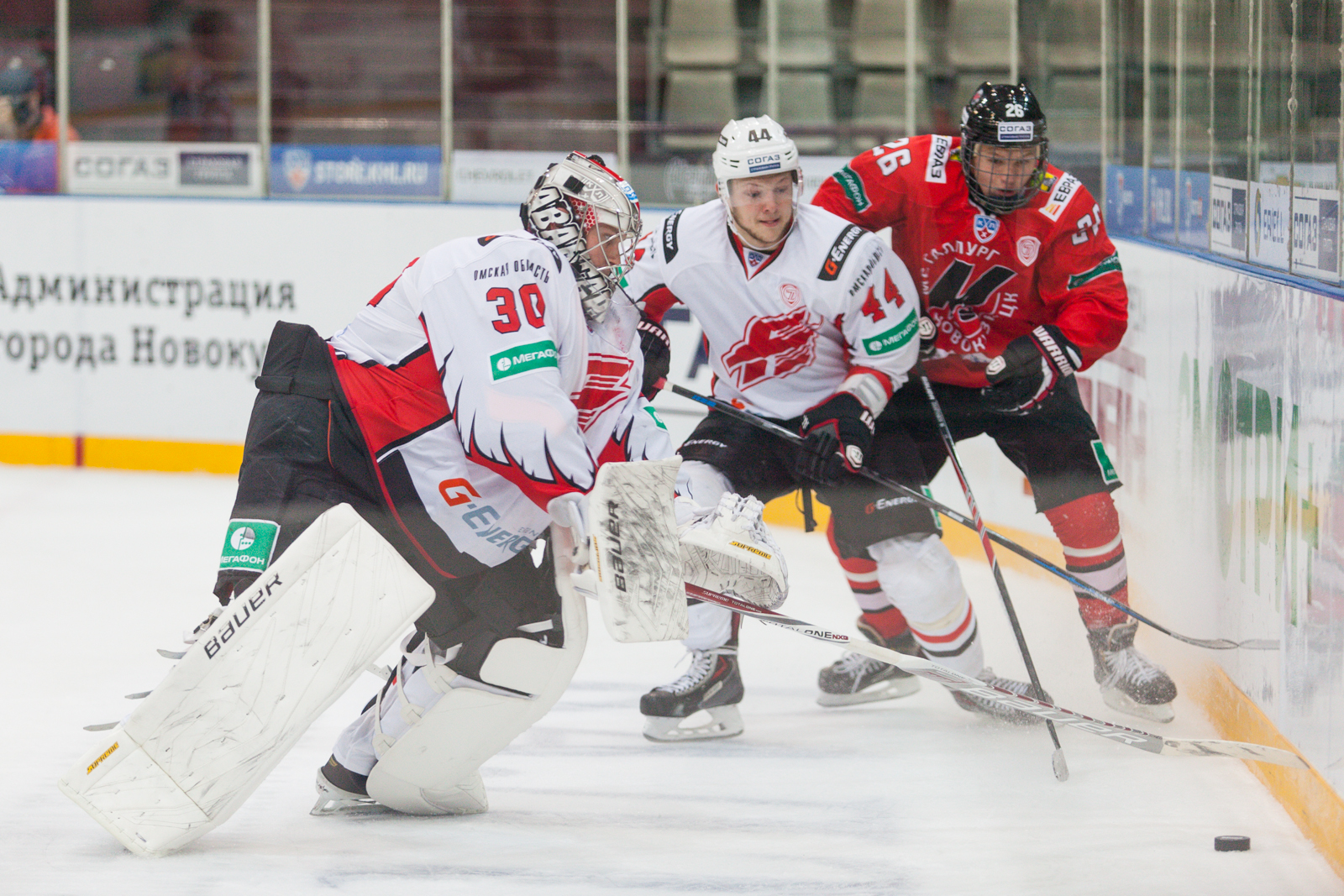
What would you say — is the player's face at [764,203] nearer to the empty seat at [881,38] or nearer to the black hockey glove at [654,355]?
the black hockey glove at [654,355]

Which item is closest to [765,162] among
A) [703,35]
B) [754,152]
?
[754,152]

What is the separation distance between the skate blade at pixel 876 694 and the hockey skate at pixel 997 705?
5.3 inches

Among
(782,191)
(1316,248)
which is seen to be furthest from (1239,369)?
(782,191)

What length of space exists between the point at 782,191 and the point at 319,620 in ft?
4.07

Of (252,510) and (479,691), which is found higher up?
(252,510)

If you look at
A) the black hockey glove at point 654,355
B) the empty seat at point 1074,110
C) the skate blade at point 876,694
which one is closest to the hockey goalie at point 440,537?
the black hockey glove at point 654,355

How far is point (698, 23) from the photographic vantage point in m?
5.63

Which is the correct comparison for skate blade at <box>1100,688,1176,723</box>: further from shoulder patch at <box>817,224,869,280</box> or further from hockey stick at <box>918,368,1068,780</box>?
shoulder patch at <box>817,224,869,280</box>

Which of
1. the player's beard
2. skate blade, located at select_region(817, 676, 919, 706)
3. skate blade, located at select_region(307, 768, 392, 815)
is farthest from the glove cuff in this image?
skate blade, located at select_region(307, 768, 392, 815)

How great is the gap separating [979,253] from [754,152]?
20.2 inches

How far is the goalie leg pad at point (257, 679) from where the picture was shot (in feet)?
6.81

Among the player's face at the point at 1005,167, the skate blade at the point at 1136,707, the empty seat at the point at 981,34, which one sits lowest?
the skate blade at the point at 1136,707

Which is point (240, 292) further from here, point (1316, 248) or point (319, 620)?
point (1316, 248)

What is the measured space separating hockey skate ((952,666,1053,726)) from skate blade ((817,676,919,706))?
13cm
